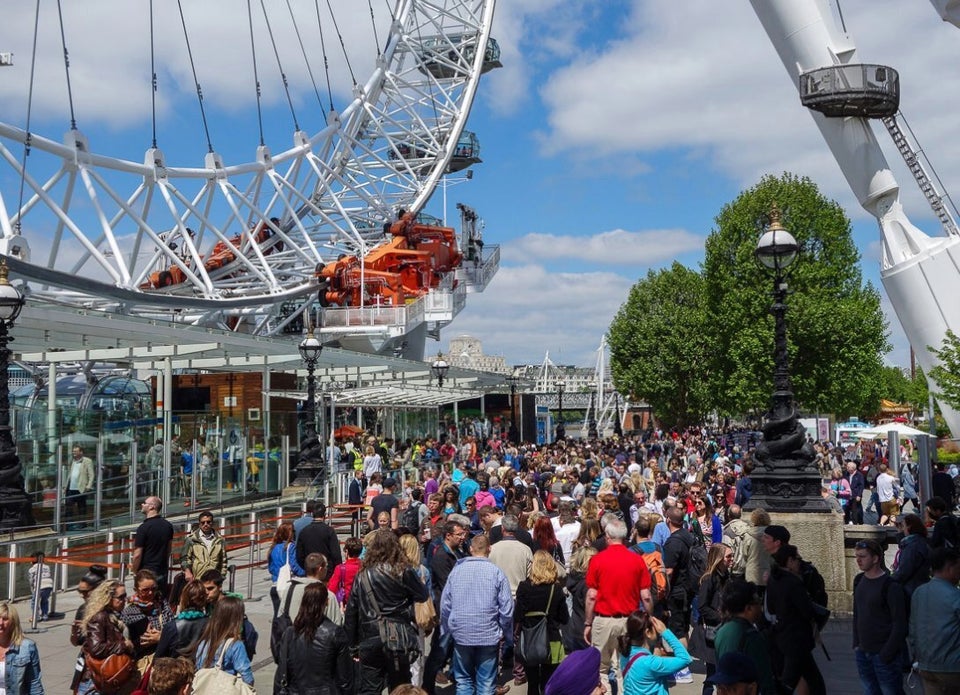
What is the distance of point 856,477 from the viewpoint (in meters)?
19.3

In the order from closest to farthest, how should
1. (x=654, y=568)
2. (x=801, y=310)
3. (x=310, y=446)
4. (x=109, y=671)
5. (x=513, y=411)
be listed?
1. (x=109, y=671)
2. (x=654, y=568)
3. (x=310, y=446)
4. (x=801, y=310)
5. (x=513, y=411)

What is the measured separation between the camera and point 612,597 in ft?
24.7

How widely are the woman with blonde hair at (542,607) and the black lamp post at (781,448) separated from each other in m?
5.04

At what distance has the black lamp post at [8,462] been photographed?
40.7ft

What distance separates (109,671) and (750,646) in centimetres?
381

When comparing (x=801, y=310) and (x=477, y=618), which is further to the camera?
(x=801, y=310)

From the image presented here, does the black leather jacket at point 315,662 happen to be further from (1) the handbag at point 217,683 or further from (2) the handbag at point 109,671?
(2) the handbag at point 109,671

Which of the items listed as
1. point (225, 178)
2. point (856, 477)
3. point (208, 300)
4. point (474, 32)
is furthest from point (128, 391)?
point (474, 32)

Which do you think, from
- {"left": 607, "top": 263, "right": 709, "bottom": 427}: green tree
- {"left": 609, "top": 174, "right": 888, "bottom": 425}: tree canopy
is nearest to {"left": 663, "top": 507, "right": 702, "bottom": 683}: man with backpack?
{"left": 609, "top": 174, "right": 888, "bottom": 425}: tree canopy

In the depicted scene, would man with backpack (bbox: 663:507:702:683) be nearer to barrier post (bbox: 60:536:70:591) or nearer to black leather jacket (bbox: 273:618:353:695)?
A: black leather jacket (bbox: 273:618:353:695)

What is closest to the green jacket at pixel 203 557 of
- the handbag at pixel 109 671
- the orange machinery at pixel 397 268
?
the handbag at pixel 109 671

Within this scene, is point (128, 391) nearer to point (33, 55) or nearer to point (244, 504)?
point (33, 55)

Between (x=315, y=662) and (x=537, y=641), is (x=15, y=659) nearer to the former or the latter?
(x=315, y=662)

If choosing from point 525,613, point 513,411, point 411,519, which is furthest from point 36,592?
point 513,411
